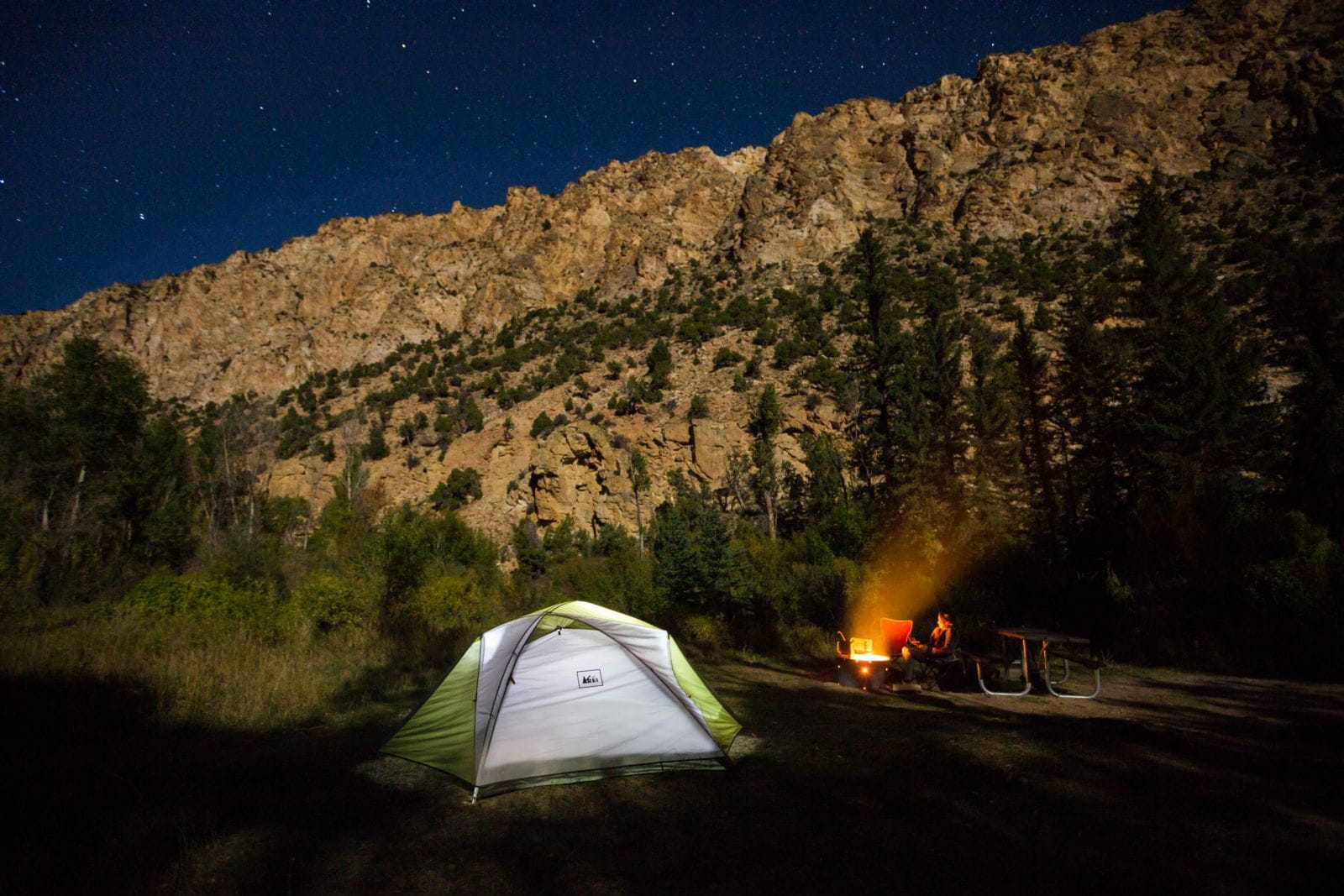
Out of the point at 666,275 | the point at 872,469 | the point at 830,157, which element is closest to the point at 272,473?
the point at 666,275

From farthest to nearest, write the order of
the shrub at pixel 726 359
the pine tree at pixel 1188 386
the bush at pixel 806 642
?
the shrub at pixel 726 359 → the pine tree at pixel 1188 386 → the bush at pixel 806 642

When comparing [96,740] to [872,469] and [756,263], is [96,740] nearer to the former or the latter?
[872,469]

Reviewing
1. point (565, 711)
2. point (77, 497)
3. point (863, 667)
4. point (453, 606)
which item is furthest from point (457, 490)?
point (565, 711)

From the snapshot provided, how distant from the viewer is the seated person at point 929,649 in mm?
9789

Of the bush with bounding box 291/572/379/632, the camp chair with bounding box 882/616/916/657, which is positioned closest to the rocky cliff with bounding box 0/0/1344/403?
the camp chair with bounding box 882/616/916/657

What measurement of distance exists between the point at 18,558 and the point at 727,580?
20.6 meters

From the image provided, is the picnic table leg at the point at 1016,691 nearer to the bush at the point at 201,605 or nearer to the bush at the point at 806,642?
the bush at the point at 806,642

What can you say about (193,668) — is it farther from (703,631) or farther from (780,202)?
(780,202)

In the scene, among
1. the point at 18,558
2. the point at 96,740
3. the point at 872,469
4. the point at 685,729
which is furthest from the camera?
the point at 872,469

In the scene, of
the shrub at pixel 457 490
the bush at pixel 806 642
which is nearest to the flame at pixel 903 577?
the bush at pixel 806 642

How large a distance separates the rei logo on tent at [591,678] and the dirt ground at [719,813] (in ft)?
3.13

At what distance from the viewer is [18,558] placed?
16469 mm

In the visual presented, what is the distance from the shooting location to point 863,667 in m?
9.87

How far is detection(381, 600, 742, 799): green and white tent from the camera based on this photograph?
17.8 feet
